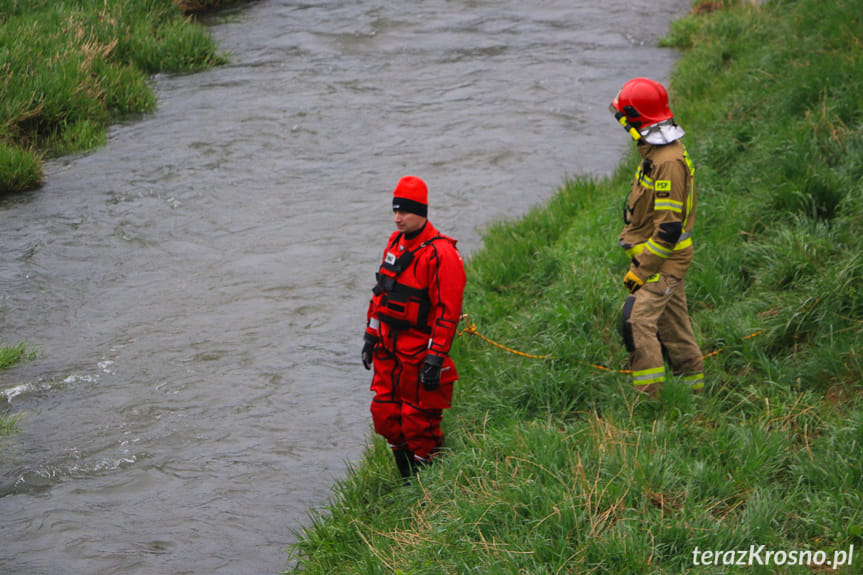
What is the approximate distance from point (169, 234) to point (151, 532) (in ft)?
18.0

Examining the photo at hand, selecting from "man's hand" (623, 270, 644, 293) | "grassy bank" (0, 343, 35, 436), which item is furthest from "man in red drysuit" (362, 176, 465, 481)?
"grassy bank" (0, 343, 35, 436)

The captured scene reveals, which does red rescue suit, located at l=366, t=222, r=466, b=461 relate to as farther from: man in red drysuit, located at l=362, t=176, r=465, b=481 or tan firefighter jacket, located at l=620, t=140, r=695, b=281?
tan firefighter jacket, located at l=620, t=140, r=695, b=281

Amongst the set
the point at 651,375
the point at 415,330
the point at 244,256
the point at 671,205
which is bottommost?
the point at 244,256

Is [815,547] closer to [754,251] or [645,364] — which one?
[645,364]

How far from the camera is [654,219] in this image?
5.63 meters

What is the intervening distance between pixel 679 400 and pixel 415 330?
1.72 metres

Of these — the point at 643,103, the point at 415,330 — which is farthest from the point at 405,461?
the point at 643,103

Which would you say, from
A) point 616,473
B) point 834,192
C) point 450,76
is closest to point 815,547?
point 616,473

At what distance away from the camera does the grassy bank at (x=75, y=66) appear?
12.7 m

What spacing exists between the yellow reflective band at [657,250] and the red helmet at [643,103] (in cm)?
75

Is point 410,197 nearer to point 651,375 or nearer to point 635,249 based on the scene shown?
point 635,249

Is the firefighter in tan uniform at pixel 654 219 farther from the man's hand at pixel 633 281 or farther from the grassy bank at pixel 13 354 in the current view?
the grassy bank at pixel 13 354

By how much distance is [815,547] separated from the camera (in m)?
4.12

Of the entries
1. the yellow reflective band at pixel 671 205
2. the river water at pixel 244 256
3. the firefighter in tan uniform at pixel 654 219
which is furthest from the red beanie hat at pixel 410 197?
the river water at pixel 244 256
